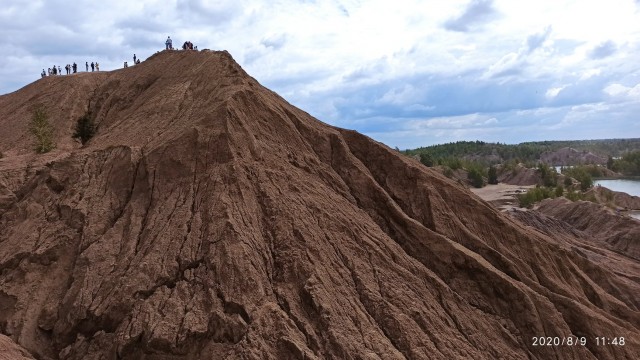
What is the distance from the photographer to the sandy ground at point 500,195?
75.6 metres

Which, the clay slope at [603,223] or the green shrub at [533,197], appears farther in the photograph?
the green shrub at [533,197]

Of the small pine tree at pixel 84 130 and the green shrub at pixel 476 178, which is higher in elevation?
the small pine tree at pixel 84 130

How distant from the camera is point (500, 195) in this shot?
84.6 metres

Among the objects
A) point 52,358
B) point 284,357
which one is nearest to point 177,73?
point 52,358

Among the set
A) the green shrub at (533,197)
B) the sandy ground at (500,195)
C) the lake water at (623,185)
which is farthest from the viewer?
the lake water at (623,185)

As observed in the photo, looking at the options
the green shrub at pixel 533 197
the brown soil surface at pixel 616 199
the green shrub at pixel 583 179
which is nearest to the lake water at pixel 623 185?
the green shrub at pixel 583 179

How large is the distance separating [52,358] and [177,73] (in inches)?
566

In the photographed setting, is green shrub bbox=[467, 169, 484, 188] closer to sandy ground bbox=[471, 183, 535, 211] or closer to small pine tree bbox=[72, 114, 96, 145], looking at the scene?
sandy ground bbox=[471, 183, 535, 211]

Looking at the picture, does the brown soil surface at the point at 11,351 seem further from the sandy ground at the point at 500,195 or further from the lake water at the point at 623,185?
the lake water at the point at 623,185

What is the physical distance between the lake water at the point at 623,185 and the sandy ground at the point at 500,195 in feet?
101

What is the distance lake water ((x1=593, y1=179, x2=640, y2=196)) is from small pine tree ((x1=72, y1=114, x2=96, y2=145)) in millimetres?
104517

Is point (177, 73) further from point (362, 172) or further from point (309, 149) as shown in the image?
point (362, 172)

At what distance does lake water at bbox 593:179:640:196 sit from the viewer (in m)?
113

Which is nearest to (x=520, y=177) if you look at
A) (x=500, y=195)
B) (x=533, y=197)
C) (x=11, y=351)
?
(x=500, y=195)
